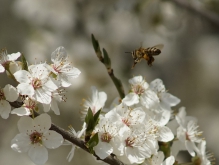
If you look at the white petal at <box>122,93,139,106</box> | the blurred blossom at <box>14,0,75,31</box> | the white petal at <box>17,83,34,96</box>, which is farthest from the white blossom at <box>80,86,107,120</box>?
the blurred blossom at <box>14,0,75,31</box>

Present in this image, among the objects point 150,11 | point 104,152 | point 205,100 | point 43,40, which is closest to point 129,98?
point 104,152

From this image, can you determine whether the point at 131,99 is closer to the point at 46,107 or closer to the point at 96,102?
the point at 96,102

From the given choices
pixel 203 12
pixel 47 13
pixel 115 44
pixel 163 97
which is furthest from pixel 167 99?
pixel 47 13

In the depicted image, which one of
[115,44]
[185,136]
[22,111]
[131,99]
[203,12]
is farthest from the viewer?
[115,44]

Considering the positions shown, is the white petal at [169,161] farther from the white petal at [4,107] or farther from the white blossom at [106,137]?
the white petal at [4,107]

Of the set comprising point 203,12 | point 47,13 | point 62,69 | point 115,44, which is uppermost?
point 203,12

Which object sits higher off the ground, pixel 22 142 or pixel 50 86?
pixel 50 86

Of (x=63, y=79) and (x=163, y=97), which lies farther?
(x=163, y=97)
